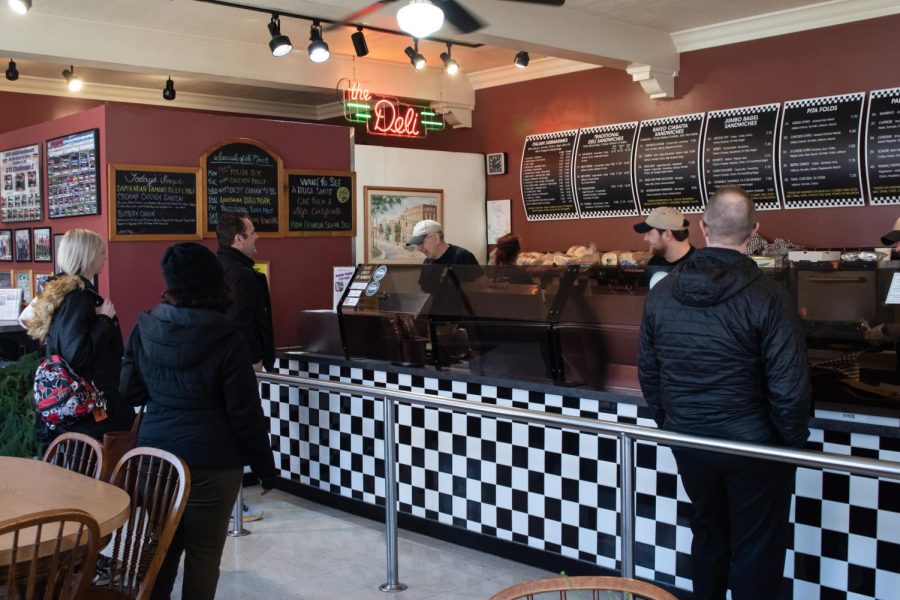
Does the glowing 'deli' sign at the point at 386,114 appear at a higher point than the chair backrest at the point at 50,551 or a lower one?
higher

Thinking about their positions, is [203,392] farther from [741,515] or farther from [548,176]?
[548,176]

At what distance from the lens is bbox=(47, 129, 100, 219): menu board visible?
5.61 m

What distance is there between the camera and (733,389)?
2.77 meters

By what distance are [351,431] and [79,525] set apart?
2462 millimetres

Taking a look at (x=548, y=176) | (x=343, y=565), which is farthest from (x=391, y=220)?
(x=343, y=565)

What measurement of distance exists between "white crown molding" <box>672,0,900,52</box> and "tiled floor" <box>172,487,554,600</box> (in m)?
4.59

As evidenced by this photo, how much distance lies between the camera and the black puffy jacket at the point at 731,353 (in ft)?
8.84

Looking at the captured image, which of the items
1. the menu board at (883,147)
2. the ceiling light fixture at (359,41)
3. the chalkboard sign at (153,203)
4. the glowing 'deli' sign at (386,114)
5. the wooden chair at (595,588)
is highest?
the ceiling light fixture at (359,41)

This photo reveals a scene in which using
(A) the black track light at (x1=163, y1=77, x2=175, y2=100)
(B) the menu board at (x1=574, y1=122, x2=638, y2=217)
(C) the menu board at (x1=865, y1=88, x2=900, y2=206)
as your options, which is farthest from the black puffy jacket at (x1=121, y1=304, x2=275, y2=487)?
(A) the black track light at (x1=163, y1=77, x2=175, y2=100)

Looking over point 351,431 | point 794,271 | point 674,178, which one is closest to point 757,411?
point 794,271

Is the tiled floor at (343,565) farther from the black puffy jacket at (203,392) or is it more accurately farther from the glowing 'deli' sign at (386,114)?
the glowing 'deli' sign at (386,114)

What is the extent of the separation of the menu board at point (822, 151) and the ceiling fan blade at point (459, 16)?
10.3ft

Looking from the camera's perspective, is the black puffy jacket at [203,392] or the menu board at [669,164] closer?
the black puffy jacket at [203,392]

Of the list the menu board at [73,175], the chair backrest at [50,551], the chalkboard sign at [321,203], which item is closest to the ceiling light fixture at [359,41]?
the chalkboard sign at [321,203]
